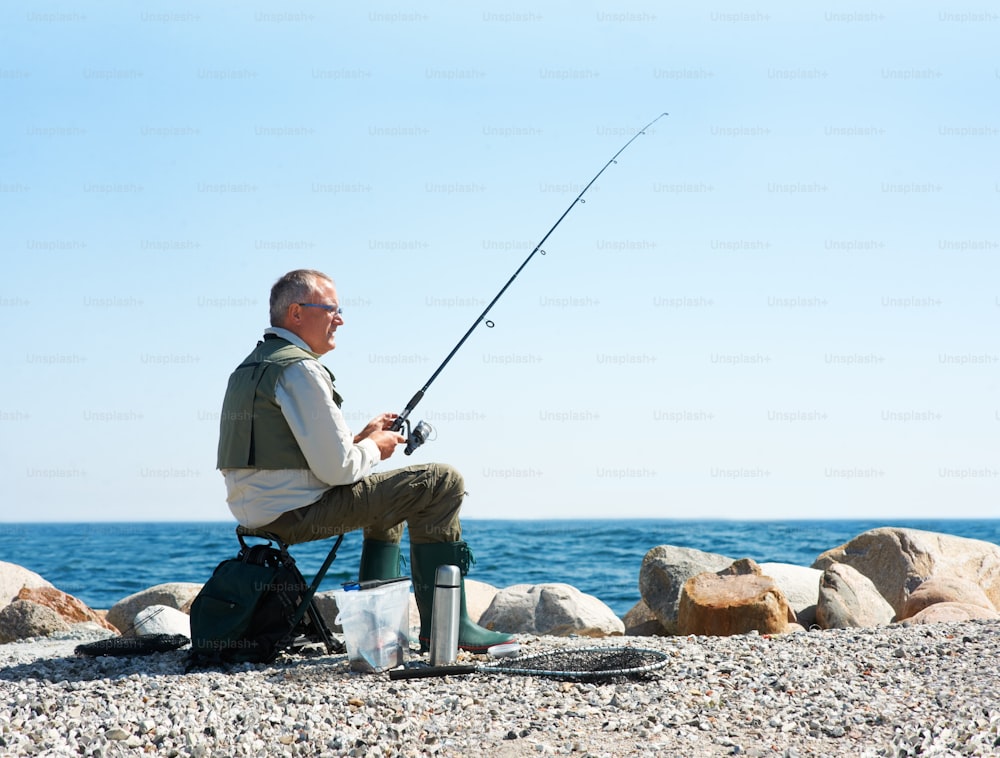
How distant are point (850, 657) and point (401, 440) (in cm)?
242

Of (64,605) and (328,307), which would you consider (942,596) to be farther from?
(64,605)

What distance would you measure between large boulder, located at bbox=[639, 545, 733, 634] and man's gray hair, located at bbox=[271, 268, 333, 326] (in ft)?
15.5

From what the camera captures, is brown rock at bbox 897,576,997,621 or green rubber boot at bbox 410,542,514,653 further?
brown rock at bbox 897,576,997,621

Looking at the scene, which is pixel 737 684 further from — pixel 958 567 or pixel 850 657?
pixel 958 567

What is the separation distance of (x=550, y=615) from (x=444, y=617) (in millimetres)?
3606

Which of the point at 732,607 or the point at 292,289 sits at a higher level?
the point at 292,289

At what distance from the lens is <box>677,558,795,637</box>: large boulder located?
6641 millimetres

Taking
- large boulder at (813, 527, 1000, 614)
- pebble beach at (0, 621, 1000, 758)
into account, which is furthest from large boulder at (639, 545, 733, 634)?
pebble beach at (0, 621, 1000, 758)

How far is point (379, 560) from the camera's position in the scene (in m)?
5.32

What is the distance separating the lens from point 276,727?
3.91 meters

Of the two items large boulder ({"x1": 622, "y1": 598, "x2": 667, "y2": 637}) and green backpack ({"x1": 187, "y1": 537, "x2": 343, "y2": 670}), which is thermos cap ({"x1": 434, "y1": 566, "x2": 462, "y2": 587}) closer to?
green backpack ({"x1": 187, "y1": 537, "x2": 343, "y2": 670})

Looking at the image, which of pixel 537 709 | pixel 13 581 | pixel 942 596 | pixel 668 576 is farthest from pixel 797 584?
pixel 13 581

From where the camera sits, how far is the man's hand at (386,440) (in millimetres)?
5094

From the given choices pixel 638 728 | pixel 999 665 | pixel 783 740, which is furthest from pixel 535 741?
pixel 999 665
